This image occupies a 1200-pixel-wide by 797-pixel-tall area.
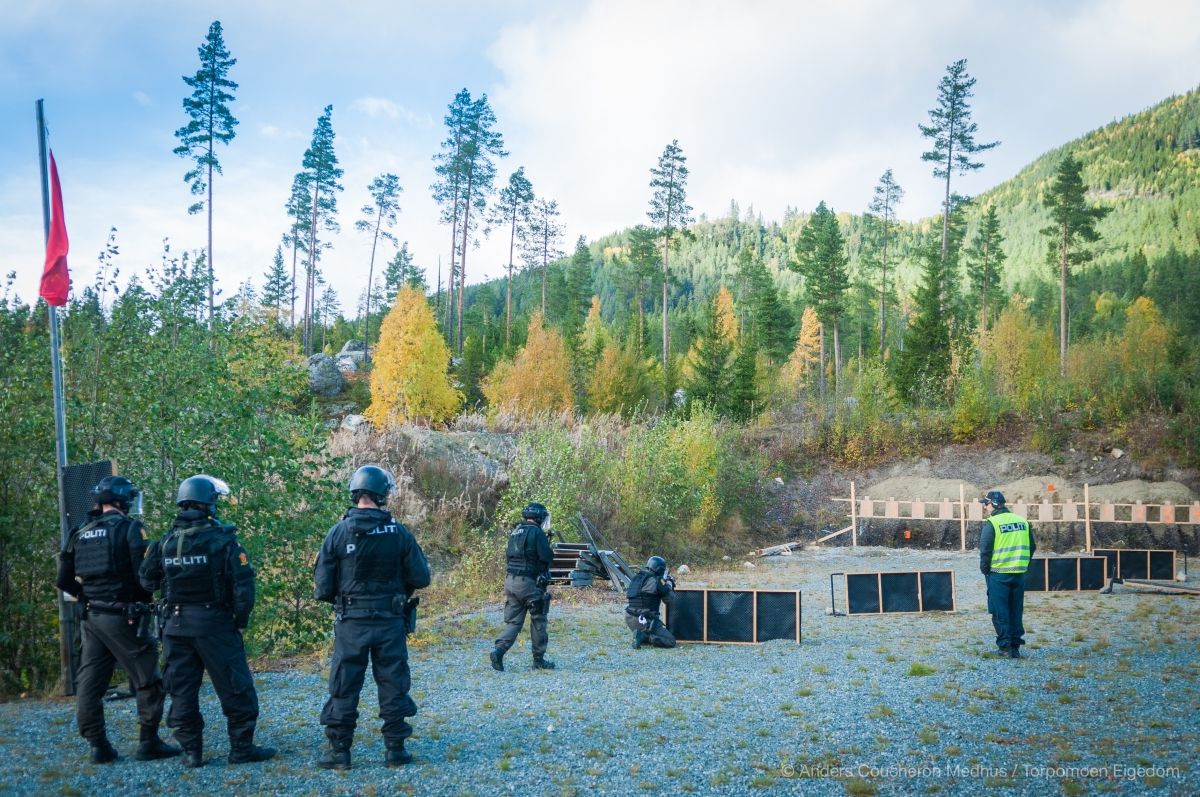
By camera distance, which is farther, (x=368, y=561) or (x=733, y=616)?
(x=733, y=616)

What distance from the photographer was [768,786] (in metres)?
4.92

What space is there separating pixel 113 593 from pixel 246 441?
11.7 ft

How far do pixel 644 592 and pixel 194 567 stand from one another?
20.7ft

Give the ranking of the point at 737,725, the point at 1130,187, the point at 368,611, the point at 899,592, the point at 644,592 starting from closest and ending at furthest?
the point at 368,611, the point at 737,725, the point at 644,592, the point at 899,592, the point at 1130,187

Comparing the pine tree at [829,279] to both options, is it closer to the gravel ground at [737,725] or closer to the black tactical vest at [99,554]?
the gravel ground at [737,725]

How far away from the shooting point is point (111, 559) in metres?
5.43

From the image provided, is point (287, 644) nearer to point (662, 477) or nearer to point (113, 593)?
point (113, 593)

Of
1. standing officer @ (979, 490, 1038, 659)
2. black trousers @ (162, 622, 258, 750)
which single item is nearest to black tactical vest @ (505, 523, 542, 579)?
black trousers @ (162, 622, 258, 750)

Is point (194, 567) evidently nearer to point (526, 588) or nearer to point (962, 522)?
point (526, 588)

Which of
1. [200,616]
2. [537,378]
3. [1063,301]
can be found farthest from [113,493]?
[1063,301]

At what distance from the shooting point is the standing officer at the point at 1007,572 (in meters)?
9.30

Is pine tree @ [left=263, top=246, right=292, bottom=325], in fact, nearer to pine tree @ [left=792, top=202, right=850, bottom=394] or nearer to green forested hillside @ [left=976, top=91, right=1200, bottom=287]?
pine tree @ [left=792, top=202, right=850, bottom=394]

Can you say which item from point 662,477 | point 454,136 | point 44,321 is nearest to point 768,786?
point 44,321

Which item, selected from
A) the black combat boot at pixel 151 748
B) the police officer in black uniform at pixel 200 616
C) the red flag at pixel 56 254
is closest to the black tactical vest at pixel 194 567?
the police officer in black uniform at pixel 200 616
